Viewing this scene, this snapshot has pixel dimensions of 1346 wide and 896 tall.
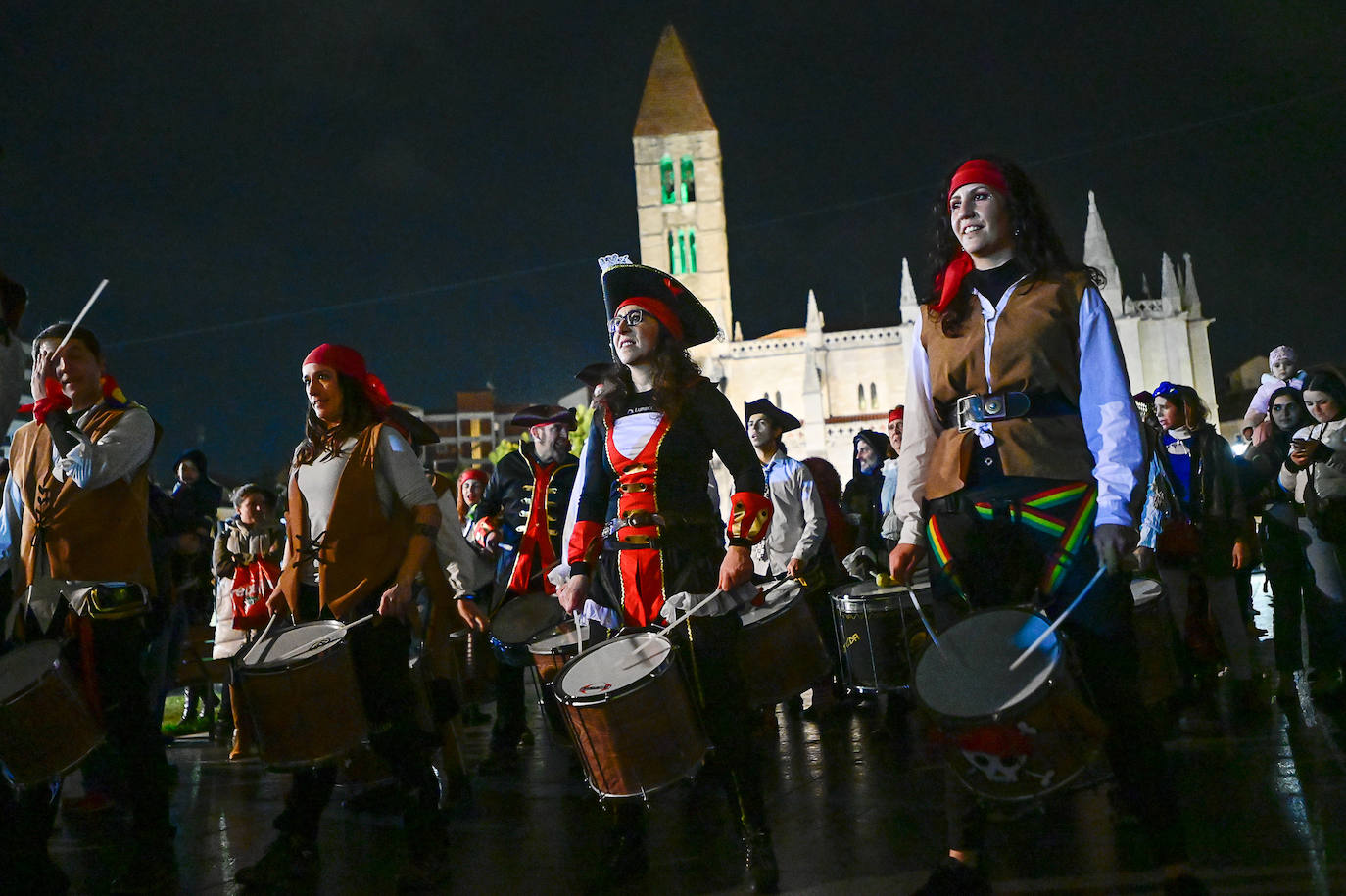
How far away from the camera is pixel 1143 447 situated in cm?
294

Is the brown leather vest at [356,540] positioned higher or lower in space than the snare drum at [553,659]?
higher

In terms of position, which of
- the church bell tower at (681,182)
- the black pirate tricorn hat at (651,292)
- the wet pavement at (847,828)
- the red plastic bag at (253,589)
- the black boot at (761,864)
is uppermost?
the church bell tower at (681,182)

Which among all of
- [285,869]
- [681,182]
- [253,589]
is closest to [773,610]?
[285,869]

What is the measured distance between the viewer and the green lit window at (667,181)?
288 ft

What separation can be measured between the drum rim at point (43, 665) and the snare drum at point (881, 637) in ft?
13.0

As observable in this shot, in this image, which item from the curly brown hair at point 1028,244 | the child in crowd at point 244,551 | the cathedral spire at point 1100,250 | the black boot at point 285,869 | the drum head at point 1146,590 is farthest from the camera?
the cathedral spire at point 1100,250

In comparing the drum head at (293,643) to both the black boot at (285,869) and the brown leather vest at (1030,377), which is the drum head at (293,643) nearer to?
the black boot at (285,869)

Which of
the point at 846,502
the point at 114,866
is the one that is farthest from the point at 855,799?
the point at 846,502

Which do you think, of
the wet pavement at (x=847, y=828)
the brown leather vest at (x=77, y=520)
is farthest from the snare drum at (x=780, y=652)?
the brown leather vest at (x=77, y=520)

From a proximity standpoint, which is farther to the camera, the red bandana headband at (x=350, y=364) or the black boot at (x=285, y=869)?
the red bandana headband at (x=350, y=364)

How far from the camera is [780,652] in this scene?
17.3 ft

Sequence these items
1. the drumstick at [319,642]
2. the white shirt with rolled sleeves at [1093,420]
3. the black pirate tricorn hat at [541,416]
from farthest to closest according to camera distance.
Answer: the black pirate tricorn hat at [541,416] < the drumstick at [319,642] < the white shirt with rolled sleeves at [1093,420]

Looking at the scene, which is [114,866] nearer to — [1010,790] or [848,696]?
[1010,790]

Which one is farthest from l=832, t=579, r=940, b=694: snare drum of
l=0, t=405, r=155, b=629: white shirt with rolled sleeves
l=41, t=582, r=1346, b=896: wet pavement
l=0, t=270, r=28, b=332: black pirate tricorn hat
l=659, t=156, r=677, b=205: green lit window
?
l=659, t=156, r=677, b=205: green lit window
